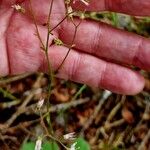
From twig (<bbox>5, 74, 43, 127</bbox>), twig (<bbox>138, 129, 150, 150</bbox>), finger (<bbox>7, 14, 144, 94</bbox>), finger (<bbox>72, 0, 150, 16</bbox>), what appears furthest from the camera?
twig (<bbox>138, 129, 150, 150</bbox>)

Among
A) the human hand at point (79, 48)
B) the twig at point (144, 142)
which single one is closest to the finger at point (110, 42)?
the human hand at point (79, 48)

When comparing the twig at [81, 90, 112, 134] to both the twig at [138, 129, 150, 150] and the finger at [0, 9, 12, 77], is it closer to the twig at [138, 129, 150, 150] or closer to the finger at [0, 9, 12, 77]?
the twig at [138, 129, 150, 150]

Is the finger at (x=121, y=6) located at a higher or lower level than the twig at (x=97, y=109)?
higher

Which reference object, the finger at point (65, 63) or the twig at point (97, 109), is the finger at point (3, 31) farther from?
the twig at point (97, 109)

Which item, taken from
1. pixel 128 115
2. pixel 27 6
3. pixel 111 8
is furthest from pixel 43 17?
pixel 128 115

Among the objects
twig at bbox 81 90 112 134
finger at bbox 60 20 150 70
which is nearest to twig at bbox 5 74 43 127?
twig at bbox 81 90 112 134

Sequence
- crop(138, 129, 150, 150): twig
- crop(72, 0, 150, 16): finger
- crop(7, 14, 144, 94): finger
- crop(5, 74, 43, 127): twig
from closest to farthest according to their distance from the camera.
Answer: crop(72, 0, 150, 16): finger → crop(7, 14, 144, 94): finger → crop(5, 74, 43, 127): twig → crop(138, 129, 150, 150): twig

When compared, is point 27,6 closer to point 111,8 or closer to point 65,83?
point 111,8
